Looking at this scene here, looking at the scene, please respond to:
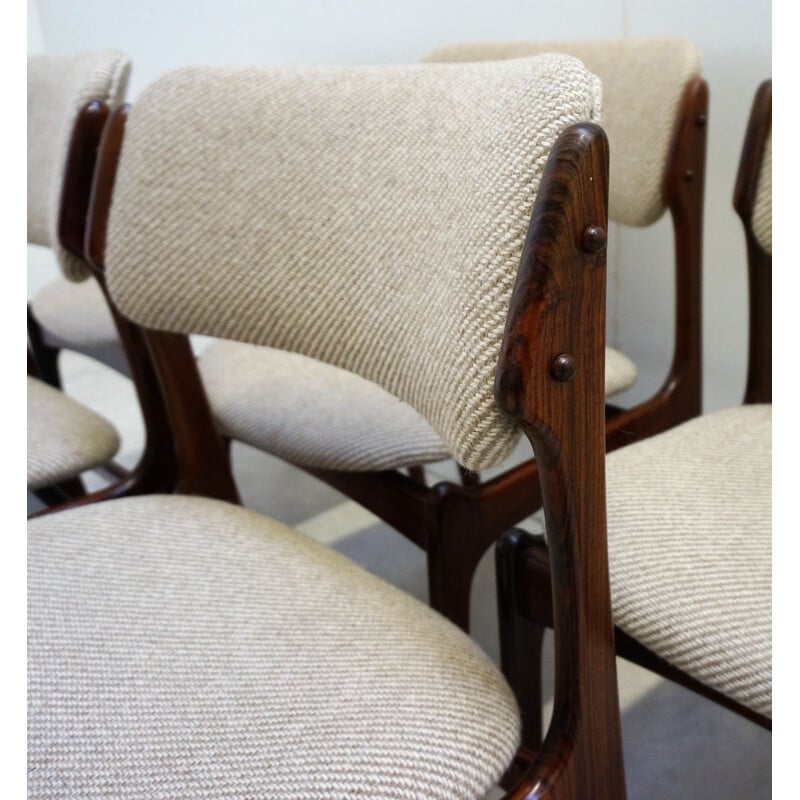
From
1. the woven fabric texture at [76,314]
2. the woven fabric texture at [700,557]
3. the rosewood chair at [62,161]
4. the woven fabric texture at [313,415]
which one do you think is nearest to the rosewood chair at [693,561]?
the woven fabric texture at [700,557]

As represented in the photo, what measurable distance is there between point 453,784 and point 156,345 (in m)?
0.49

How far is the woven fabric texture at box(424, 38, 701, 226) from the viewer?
2.93 ft

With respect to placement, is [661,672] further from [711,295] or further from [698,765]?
[711,295]

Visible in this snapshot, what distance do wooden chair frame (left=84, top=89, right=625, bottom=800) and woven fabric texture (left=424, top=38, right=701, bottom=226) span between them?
1.69 ft

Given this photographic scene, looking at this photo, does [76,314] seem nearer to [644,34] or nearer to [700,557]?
[644,34]

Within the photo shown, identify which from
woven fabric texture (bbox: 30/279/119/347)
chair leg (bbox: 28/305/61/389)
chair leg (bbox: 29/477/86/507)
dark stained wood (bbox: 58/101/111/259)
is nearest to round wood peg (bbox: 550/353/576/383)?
dark stained wood (bbox: 58/101/111/259)

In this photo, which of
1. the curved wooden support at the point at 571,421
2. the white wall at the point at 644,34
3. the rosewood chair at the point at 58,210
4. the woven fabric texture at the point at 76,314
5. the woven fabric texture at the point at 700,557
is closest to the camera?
the curved wooden support at the point at 571,421

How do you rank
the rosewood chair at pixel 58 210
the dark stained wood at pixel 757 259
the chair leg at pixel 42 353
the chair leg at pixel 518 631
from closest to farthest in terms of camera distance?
the chair leg at pixel 518 631 → the dark stained wood at pixel 757 259 → the rosewood chair at pixel 58 210 → the chair leg at pixel 42 353

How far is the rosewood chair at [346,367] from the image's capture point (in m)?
0.43

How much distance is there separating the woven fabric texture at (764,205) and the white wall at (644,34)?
282mm

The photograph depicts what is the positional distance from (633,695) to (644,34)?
2.77ft

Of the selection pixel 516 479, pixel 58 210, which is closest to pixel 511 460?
pixel 516 479

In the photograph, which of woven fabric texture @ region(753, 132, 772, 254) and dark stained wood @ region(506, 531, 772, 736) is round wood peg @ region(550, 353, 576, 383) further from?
woven fabric texture @ region(753, 132, 772, 254)

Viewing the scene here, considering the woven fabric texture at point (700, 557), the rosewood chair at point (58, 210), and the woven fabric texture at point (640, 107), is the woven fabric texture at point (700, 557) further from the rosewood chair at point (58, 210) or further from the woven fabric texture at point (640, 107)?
the rosewood chair at point (58, 210)
